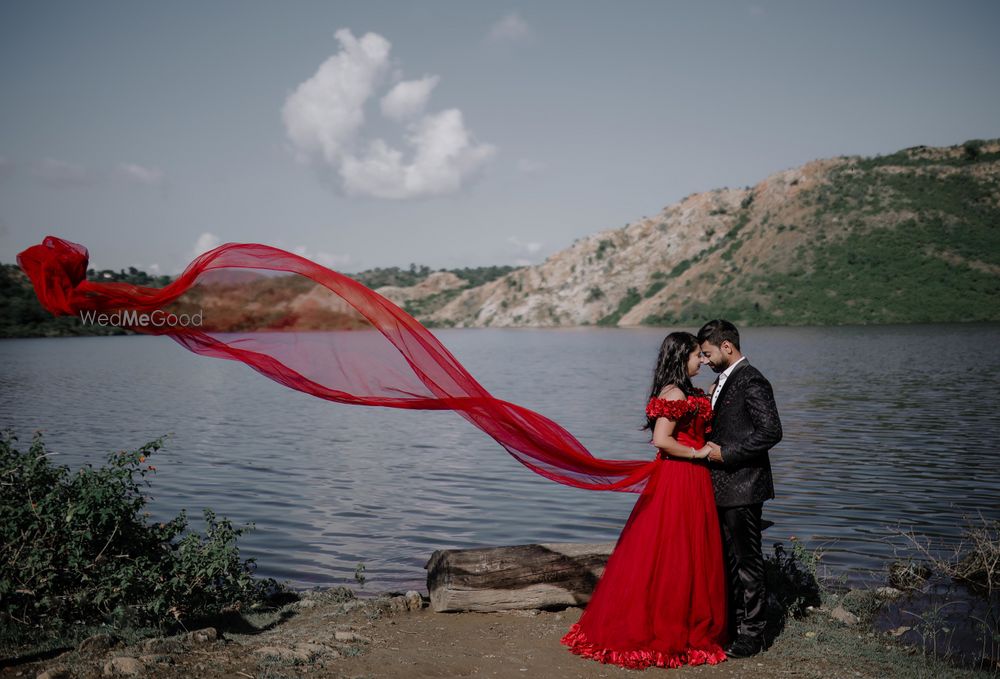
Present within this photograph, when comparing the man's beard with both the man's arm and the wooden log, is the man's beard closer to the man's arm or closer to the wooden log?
the man's arm

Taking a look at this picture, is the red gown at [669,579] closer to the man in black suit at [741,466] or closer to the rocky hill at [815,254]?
the man in black suit at [741,466]

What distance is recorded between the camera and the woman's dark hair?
6.26 metres

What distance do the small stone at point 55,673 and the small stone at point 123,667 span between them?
228 millimetres

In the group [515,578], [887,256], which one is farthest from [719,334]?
[887,256]

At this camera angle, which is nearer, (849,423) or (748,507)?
(748,507)

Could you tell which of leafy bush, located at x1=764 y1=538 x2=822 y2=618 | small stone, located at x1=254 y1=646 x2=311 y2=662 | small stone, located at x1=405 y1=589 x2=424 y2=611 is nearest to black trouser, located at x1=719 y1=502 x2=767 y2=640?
leafy bush, located at x1=764 y1=538 x2=822 y2=618

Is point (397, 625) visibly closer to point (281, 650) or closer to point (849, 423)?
point (281, 650)

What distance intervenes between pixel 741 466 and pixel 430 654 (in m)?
2.71

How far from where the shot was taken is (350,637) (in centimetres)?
673

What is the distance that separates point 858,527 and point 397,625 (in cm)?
807

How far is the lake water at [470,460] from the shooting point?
12359 mm

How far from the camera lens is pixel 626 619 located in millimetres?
6152

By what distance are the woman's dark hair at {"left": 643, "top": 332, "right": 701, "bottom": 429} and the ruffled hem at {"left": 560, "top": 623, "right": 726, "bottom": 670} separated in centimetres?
167

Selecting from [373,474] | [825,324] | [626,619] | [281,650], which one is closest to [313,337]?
[281,650]
